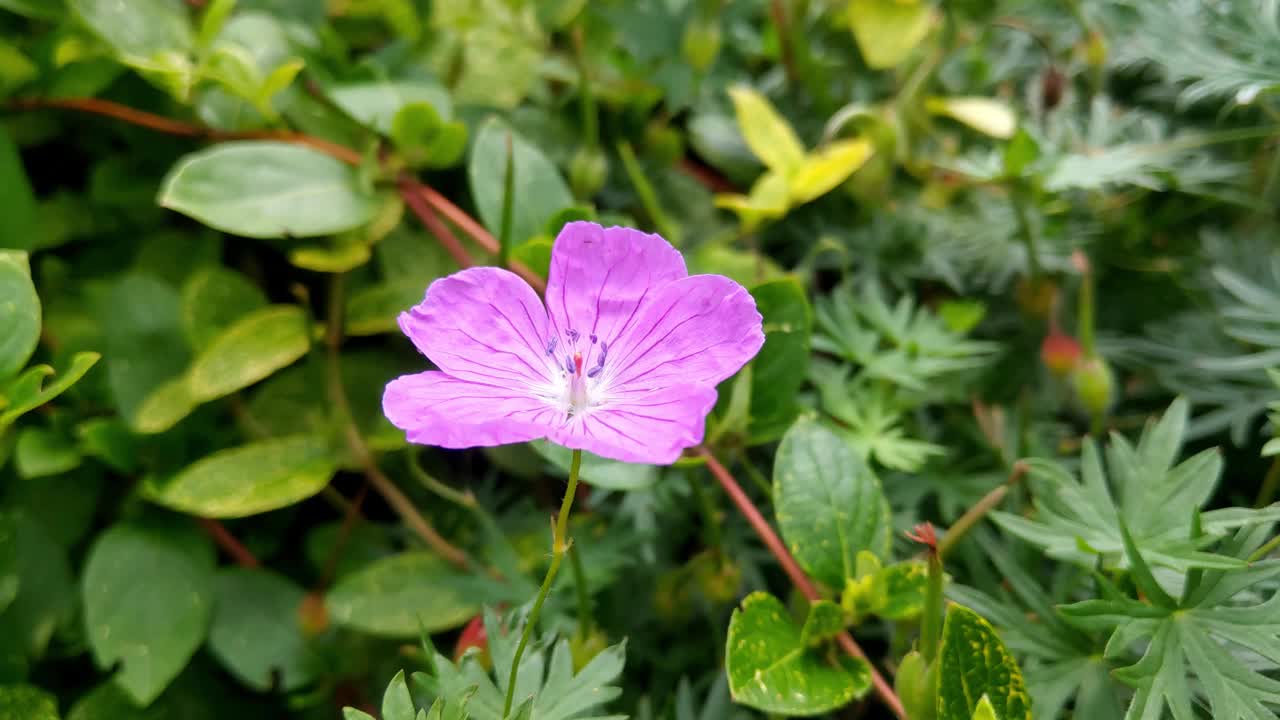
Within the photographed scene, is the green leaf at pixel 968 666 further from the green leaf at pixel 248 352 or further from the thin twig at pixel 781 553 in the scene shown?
the green leaf at pixel 248 352

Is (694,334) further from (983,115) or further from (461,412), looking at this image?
(983,115)

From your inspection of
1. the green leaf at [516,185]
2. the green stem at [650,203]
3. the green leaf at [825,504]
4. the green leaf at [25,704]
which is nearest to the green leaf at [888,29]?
the green stem at [650,203]

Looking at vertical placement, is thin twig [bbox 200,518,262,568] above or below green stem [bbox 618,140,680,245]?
below

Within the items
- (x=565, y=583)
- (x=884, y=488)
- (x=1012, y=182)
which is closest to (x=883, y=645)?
(x=884, y=488)

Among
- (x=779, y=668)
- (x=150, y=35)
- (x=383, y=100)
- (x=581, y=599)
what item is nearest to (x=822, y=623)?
(x=779, y=668)

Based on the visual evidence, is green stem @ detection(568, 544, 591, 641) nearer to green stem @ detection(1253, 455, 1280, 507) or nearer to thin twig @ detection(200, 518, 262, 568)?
thin twig @ detection(200, 518, 262, 568)

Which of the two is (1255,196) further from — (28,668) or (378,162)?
(28,668)

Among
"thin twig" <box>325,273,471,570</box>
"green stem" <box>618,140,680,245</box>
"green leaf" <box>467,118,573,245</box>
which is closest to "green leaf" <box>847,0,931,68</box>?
"green stem" <box>618,140,680,245</box>
